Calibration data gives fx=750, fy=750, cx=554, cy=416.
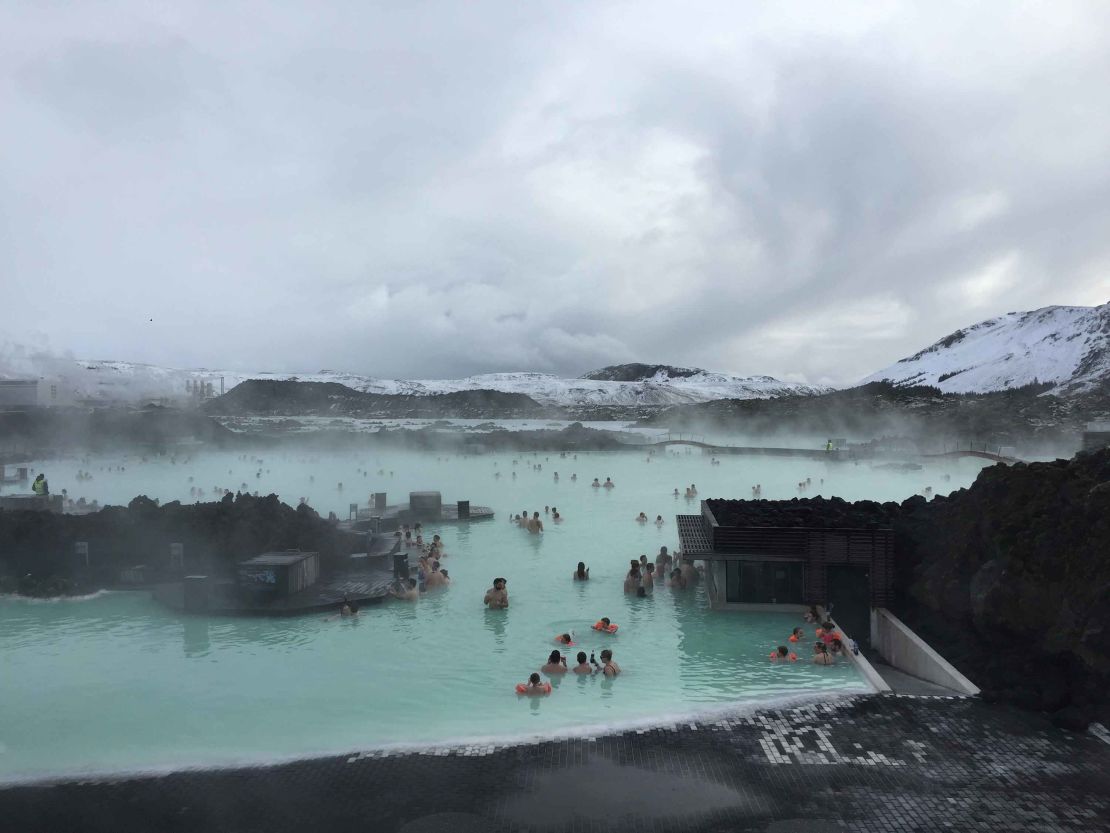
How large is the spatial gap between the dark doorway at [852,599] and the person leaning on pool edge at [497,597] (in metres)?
6.53

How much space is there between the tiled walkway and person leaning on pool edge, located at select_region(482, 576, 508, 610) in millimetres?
7543

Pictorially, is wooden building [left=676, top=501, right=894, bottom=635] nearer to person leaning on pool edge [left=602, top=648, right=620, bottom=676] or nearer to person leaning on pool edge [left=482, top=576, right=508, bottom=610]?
person leaning on pool edge [left=602, top=648, right=620, bottom=676]

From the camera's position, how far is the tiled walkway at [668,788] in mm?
6691

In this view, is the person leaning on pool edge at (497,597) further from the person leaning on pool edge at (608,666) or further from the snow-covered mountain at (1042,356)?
the snow-covered mountain at (1042,356)

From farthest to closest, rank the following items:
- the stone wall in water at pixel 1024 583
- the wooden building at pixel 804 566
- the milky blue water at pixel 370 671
→ the wooden building at pixel 804 566
the milky blue water at pixel 370 671
the stone wall in water at pixel 1024 583

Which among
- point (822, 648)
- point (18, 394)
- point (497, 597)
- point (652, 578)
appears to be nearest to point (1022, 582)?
point (822, 648)

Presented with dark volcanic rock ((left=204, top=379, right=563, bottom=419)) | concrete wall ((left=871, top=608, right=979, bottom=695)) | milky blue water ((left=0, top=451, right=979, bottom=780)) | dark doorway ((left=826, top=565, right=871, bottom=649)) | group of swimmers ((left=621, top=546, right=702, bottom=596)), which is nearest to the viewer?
milky blue water ((left=0, top=451, right=979, bottom=780))

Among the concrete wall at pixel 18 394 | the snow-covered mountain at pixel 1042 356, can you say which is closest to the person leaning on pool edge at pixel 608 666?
the concrete wall at pixel 18 394

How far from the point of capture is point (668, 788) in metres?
7.29

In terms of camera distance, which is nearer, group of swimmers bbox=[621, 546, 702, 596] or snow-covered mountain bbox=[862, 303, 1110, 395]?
group of swimmers bbox=[621, 546, 702, 596]

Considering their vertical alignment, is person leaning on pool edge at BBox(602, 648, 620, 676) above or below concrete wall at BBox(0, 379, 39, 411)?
below

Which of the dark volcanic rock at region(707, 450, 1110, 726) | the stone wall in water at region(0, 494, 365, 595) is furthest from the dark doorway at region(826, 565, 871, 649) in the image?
the stone wall in water at region(0, 494, 365, 595)

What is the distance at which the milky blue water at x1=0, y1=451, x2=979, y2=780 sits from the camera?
9.47 m

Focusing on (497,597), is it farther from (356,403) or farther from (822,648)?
(356,403)
